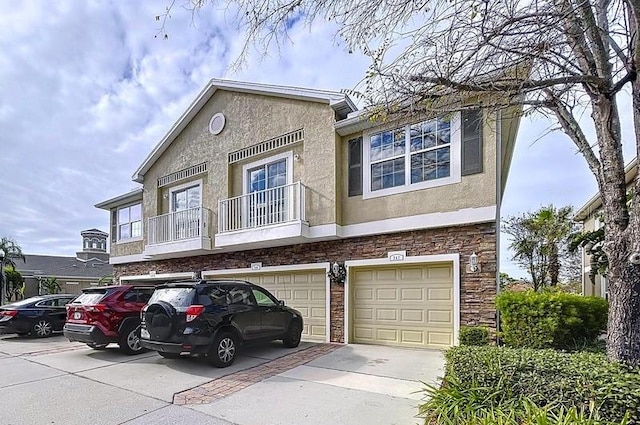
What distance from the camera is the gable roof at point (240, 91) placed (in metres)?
11.0

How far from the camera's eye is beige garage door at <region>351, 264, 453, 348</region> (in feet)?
31.1

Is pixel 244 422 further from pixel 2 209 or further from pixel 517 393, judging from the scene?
pixel 2 209

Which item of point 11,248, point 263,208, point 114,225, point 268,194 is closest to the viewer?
point 268,194

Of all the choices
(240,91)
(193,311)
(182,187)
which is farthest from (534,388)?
(182,187)

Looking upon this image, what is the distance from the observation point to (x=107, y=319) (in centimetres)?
928

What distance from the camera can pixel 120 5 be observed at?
5.01m

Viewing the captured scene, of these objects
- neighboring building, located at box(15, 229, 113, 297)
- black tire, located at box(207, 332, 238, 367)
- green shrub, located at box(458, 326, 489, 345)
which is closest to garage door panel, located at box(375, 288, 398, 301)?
green shrub, located at box(458, 326, 489, 345)

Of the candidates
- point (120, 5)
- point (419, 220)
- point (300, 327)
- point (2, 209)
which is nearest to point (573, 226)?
point (419, 220)

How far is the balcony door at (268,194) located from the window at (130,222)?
7711 millimetres

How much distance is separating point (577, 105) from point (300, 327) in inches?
302

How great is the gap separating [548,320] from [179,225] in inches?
478

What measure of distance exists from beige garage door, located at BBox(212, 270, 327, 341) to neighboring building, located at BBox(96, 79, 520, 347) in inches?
1.8

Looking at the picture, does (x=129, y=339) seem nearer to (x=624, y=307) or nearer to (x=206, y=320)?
(x=206, y=320)

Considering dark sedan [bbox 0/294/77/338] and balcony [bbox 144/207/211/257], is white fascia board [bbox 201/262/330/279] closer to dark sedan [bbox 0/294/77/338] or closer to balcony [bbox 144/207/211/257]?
balcony [bbox 144/207/211/257]
